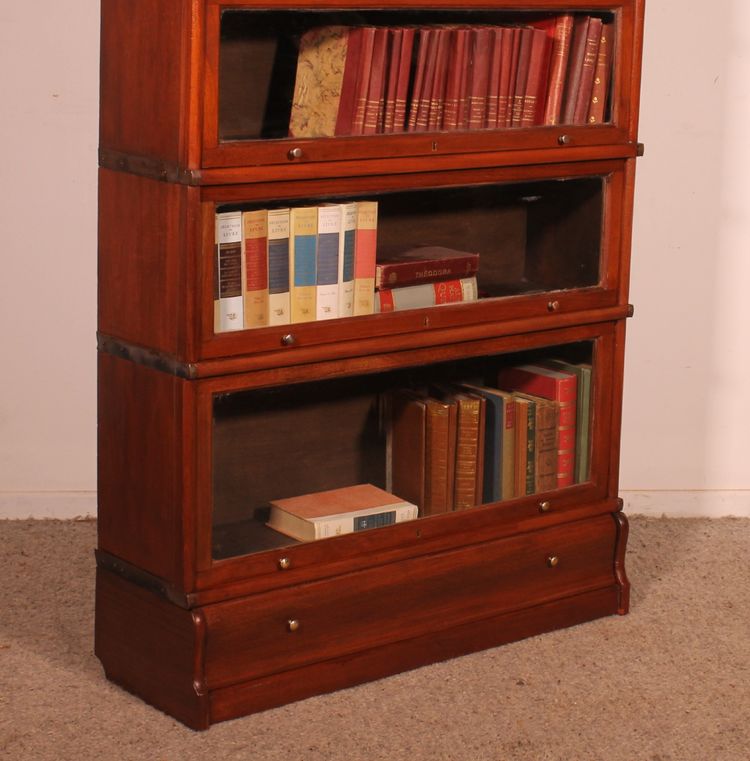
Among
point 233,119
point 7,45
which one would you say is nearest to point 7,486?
point 7,45

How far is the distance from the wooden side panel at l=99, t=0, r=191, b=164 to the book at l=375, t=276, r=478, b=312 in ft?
1.86

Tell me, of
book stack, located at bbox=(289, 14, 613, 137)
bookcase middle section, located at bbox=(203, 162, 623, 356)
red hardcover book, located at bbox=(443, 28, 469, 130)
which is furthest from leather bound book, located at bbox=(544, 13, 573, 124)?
red hardcover book, located at bbox=(443, 28, 469, 130)

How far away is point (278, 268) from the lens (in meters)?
2.69

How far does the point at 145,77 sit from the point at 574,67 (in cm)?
94

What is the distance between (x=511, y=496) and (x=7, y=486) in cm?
143

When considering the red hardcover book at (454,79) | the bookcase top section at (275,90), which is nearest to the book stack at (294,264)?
the bookcase top section at (275,90)

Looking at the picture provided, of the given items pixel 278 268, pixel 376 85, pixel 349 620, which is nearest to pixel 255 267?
pixel 278 268

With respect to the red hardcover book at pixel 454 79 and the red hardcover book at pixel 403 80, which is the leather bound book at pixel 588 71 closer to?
the red hardcover book at pixel 454 79

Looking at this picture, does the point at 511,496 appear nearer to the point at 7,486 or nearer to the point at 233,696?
the point at 233,696

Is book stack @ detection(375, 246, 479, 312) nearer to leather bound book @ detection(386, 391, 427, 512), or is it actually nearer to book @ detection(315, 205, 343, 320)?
book @ detection(315, 205, 343, 320)

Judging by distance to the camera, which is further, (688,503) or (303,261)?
(688,503)

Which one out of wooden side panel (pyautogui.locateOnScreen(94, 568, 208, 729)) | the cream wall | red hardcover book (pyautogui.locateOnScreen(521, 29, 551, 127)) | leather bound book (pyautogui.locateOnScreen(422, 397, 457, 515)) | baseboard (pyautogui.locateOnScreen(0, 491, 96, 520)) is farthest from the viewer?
baseboard (pyautogui.locateOnScreen(0, 491, 96, 520))

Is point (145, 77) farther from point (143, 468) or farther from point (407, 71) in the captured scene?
point (143, 468)

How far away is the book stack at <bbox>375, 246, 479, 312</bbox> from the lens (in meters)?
2.87
